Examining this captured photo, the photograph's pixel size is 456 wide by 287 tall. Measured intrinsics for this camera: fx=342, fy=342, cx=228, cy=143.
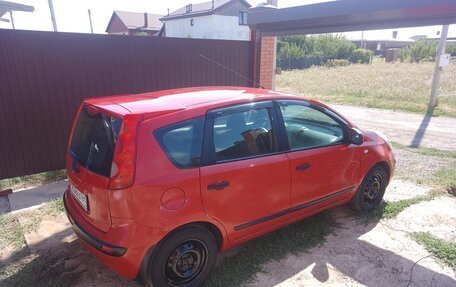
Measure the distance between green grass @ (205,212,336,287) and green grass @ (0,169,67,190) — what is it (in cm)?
343

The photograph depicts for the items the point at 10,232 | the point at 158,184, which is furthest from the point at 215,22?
the point at 158,184

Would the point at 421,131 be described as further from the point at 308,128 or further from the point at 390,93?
the point at 390,93

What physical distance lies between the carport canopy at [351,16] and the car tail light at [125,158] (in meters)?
4.24

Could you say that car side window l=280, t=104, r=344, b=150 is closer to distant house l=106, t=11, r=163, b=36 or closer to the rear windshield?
the rear windshield

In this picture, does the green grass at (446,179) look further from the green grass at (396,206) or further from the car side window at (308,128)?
the car side window at (308,128)

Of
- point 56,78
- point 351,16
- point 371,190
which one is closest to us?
point 371,190

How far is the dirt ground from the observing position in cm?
296

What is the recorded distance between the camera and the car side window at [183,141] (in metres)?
2.51

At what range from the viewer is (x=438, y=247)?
136 inches

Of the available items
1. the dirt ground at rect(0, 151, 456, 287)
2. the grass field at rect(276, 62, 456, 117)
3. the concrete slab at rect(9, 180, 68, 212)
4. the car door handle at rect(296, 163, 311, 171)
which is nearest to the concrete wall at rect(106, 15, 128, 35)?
the grass field at rect(276, 62, 456, 117)

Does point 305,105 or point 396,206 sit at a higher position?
point 305,105

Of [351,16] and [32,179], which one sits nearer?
[32,179]

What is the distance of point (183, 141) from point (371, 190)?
2.69 meters

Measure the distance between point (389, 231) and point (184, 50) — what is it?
454 centimetres
